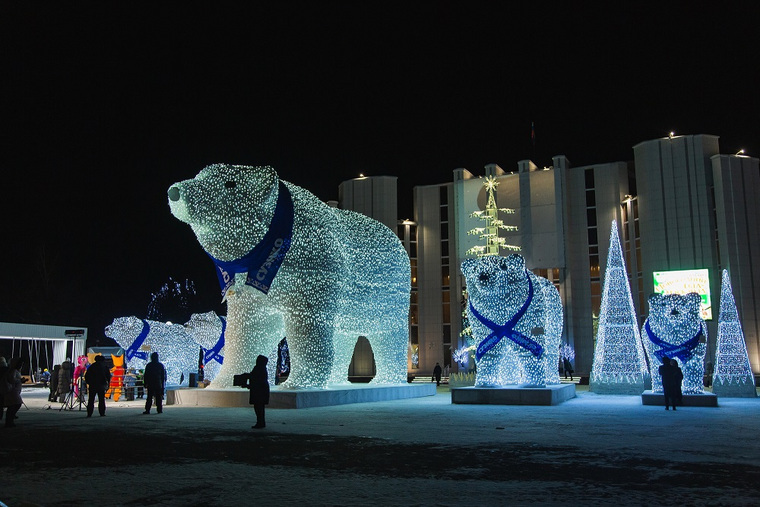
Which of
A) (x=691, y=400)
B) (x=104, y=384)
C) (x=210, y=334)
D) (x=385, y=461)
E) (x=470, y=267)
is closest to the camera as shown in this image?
(x=385, y=461)

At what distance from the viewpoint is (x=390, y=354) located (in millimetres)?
14406

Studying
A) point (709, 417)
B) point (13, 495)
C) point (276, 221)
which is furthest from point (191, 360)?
point (13, 495)

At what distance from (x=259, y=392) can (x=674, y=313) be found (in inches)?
333

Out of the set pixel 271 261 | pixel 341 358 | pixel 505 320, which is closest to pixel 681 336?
pixel 505 320

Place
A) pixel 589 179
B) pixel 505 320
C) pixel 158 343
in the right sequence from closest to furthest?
pixel 505 320 < pixel 158 343 < pixel 589 179

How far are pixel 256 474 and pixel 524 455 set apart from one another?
90.7 inches

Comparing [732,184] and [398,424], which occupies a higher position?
[732,184]

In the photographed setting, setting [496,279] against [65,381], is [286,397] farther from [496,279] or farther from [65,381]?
[65,381]

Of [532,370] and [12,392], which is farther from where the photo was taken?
[532,370]

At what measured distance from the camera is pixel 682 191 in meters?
30.0

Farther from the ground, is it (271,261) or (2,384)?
(271,261)

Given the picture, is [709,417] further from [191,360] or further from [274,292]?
[191,360]

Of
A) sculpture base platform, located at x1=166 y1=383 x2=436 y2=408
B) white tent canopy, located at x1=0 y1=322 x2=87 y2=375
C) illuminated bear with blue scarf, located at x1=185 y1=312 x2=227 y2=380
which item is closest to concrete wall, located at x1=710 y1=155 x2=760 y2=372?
sculpture base platform, located at x1=166 y1=383 x2=436 y2=408

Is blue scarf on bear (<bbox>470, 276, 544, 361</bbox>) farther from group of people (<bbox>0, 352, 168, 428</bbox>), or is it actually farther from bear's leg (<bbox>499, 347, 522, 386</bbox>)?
group of people (<bbox>0, 352, 168, 428</bbox>)
